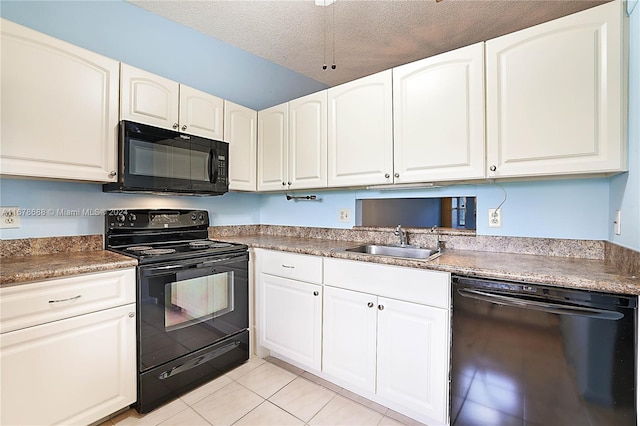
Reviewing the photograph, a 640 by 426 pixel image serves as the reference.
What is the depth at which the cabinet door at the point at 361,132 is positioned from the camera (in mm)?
1888

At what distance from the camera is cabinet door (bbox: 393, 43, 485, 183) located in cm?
158

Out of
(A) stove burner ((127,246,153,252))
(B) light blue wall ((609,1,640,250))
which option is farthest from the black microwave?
(B) light blue wall ((609,1,640,250))

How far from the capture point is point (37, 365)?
1.29 m

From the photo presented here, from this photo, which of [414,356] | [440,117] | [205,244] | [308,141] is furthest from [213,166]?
[414,356]

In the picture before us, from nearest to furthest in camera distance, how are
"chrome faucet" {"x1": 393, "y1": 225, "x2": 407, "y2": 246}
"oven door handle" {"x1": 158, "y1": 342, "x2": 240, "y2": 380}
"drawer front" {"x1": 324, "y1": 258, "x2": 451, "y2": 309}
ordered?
"drawer front" {"x1": 324, "y1": 258, "x2": 451, "y2": 309} → "oven door handle" {"x1": 158, "y1": 342, "x2": 240, "y2": 380} → "chrome faucet" {"x1": 393, "y1": 225, "x2": 407, "y2": 246}

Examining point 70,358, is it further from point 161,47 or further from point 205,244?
point 161,47

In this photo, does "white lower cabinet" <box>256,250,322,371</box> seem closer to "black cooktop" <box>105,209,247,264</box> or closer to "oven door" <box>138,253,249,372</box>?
"oven door" <box>138,253,249,372</box>

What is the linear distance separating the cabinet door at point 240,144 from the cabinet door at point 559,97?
5.92 ft

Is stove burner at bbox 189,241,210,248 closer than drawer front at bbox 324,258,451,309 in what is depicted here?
No

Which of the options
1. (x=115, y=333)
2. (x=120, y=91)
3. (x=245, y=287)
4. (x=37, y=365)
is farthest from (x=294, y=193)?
(x=37, y=365)

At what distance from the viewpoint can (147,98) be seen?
1884mm

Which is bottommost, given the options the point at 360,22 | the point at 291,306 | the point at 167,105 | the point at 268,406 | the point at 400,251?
the point at 268,406

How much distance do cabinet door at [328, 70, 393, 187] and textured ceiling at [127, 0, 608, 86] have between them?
538mm

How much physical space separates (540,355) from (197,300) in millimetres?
1790
